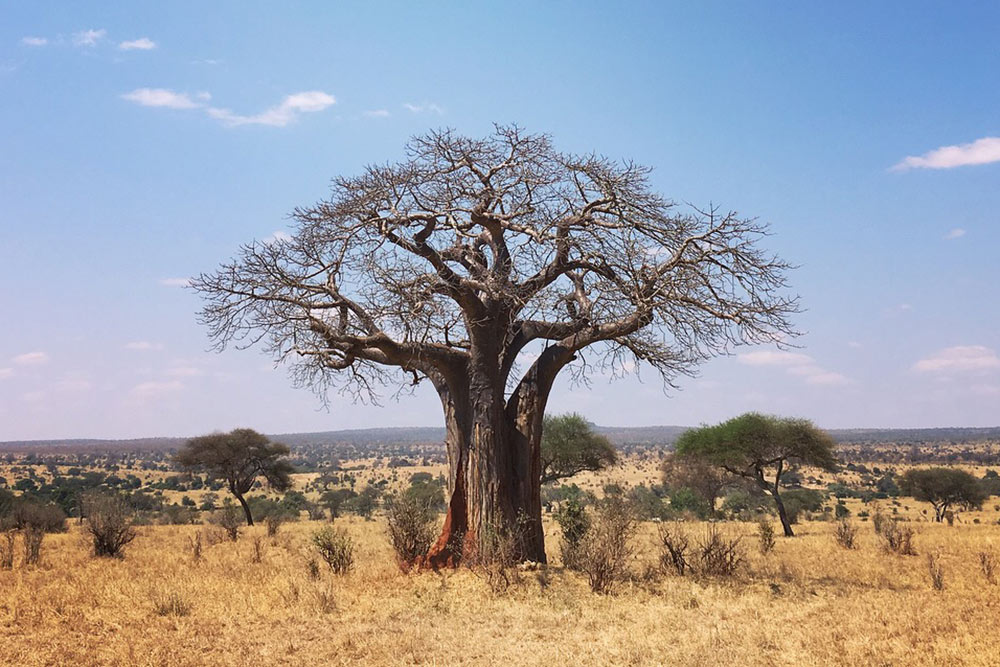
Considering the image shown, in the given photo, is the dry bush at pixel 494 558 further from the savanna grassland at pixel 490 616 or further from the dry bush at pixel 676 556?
the dry bush at pixel 676 556

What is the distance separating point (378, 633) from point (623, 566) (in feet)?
12.2

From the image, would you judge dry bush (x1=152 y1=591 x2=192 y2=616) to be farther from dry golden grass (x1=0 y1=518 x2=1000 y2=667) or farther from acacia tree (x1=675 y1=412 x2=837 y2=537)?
acacia tree (x1=675 y1=412 x2=837 y2=537)

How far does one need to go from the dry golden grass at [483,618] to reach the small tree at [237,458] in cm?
1614

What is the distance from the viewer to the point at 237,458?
93.6 feet

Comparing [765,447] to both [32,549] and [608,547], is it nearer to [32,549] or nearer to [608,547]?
[608,547]

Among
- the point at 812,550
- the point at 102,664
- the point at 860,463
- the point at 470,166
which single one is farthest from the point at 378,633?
the point at 860,463

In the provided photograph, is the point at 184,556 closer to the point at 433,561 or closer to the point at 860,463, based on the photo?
the point at 433,561

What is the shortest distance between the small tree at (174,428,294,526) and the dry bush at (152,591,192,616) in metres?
19.3

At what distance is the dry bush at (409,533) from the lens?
11211 mm

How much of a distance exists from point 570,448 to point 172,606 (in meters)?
20.6

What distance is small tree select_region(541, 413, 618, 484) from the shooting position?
28234mm

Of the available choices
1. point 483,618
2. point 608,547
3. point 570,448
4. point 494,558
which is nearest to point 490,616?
point 483,618

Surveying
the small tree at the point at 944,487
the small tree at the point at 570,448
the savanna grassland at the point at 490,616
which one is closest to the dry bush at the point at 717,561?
the savanna grassland at the point at 490,616

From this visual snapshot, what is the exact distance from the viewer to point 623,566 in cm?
998
